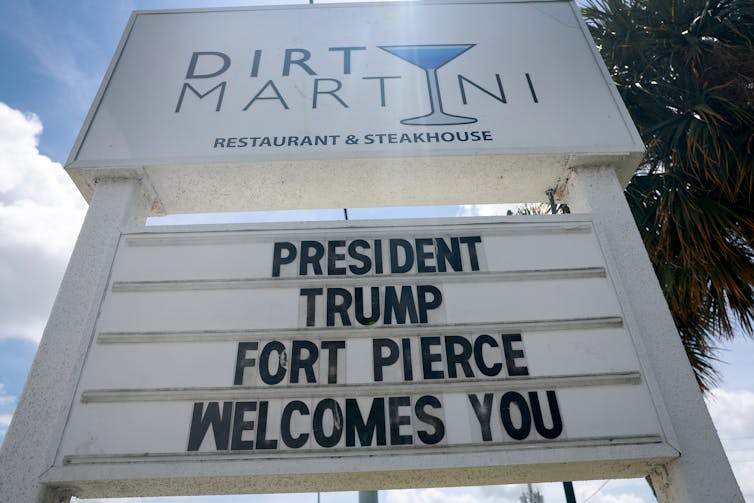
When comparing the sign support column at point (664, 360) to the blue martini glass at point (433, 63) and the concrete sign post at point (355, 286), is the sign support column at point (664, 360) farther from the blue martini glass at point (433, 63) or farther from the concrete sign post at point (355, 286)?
the blue martini glass at point (433, 63)

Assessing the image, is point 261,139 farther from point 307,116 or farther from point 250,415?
point 250,415

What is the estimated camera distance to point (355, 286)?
10.6ft

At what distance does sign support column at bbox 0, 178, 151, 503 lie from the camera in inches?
107

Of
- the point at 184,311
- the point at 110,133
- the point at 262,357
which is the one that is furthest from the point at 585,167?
the point at 110,133

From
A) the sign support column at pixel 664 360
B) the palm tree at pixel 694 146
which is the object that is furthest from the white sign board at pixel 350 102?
the palm tree at pixel 694 146

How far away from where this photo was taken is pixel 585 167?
12.8 feet

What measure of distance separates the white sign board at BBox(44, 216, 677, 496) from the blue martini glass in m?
0.95

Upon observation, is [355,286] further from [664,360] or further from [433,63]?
[433,63]

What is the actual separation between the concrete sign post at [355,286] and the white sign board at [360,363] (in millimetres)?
13

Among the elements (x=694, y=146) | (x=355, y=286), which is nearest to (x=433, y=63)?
(x=355, y=286)

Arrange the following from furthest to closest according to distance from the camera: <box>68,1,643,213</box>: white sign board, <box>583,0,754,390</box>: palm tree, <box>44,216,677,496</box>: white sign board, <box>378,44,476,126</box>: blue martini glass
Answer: <box>583,0,754,390</box>: palm tree, <box>378,44,476,126</box>: blue martini glass, <box>68,1,643,213</box>: white sign board, <box>44,216,677,496</box>: white sign board

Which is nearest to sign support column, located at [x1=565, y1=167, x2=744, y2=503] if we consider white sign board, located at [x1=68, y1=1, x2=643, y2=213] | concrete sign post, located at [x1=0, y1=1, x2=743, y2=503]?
concrete sign post, located at [x1=0, y1=1, x2=743, y2=503]

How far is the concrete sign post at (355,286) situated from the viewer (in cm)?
272

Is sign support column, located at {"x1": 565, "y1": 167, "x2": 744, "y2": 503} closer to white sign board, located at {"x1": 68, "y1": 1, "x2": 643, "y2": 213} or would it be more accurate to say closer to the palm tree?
white sign board, located at {"x1": 68, "y1": 1, "x2": 643, "y2": 213}
